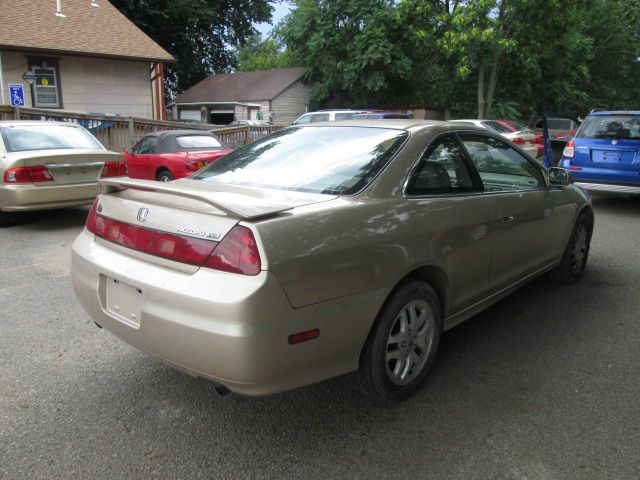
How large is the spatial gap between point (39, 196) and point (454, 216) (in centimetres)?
599

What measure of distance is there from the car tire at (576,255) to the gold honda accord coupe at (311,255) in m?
1.22

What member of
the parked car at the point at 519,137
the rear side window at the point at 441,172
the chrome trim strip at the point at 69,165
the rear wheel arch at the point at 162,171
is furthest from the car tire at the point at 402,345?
the parked car at the point at 519,137

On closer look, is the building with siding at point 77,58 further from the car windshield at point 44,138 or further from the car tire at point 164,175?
the car windshield at point 44,138

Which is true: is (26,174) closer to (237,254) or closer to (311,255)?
(237,254)

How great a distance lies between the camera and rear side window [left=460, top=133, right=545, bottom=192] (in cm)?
379

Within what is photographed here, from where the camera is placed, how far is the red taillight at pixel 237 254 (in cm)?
→ 230

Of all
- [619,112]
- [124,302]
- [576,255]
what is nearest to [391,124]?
[124,302]

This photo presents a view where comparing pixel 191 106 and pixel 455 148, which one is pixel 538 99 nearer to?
pixel 191 106

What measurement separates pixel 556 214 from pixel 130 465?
11.9ft

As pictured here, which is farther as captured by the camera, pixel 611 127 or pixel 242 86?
pixel 242 86

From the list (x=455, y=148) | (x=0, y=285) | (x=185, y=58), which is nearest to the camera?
(x=455, y=148)

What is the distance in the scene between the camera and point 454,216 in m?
3.24

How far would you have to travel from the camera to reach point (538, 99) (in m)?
29.5

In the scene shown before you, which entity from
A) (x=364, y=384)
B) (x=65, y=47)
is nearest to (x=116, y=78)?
(x=65, y=47)
